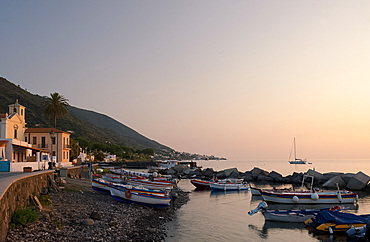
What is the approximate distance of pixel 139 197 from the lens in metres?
30.7

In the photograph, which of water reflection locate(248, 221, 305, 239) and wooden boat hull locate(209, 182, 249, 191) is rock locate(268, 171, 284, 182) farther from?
water reflection locate(248, 221, 305, 239)

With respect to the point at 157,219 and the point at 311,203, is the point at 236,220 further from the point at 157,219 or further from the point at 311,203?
the point at 311,203

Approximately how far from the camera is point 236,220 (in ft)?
98.9

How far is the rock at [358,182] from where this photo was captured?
56.6 metres

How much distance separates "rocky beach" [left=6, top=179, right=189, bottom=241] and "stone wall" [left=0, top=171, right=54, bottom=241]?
0.97 metres

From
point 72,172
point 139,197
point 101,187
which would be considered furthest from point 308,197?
point 72,172

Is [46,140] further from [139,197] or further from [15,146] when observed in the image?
[139,197]

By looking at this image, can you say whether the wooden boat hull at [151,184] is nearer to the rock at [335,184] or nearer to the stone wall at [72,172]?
the stone wall at [72,172]

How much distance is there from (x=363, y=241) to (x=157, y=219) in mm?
15371

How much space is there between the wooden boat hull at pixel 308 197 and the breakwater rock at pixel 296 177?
10118mm

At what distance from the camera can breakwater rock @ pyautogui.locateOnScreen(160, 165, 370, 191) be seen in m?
57.5

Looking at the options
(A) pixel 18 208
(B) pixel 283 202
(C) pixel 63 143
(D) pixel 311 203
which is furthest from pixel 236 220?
(C) pixel 63 143

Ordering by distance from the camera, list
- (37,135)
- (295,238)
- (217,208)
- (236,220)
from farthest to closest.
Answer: (37,135), (217,208), (236,220), (295,238)

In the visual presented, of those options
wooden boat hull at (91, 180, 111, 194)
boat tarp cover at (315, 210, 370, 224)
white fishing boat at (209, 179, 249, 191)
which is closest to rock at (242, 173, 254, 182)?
white fishing boat at (209, 179, 249, 191)
